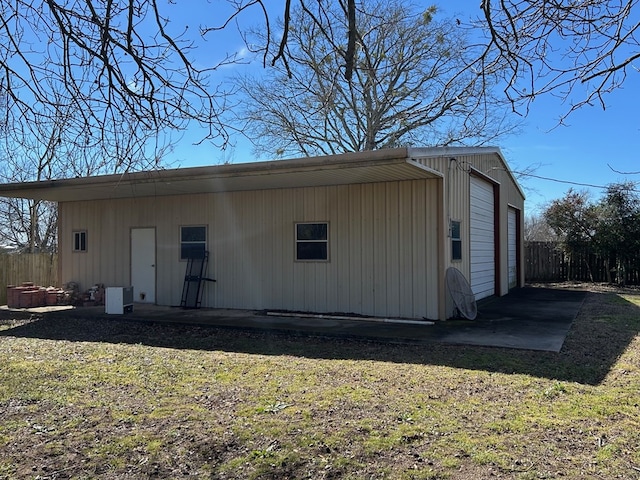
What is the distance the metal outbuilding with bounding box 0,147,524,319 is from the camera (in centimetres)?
894

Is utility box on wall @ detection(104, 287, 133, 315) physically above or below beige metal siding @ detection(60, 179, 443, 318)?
below

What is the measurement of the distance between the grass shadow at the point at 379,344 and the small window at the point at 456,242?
2.36 m

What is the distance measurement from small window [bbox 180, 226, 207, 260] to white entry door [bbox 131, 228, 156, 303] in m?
0.83

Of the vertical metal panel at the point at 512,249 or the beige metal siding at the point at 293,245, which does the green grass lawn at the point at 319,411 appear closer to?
the beige metal siding at the point at 293,245

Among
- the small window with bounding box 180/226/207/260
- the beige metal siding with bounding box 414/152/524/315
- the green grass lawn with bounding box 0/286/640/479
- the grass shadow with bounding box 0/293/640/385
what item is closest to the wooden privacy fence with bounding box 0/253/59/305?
the grass shadow with bounding box 0/293/640/385

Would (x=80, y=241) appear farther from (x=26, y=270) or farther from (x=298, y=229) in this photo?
(x=298, y=229)

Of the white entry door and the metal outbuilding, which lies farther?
the white entry door

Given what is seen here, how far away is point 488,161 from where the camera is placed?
498 inches

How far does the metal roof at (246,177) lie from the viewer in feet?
25.3

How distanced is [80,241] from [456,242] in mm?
9323

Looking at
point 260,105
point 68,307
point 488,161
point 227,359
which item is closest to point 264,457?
point 227,359

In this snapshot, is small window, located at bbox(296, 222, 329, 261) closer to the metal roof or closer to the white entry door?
the metal roof

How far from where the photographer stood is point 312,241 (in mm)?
10180

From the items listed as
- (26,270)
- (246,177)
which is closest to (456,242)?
(246,177)
